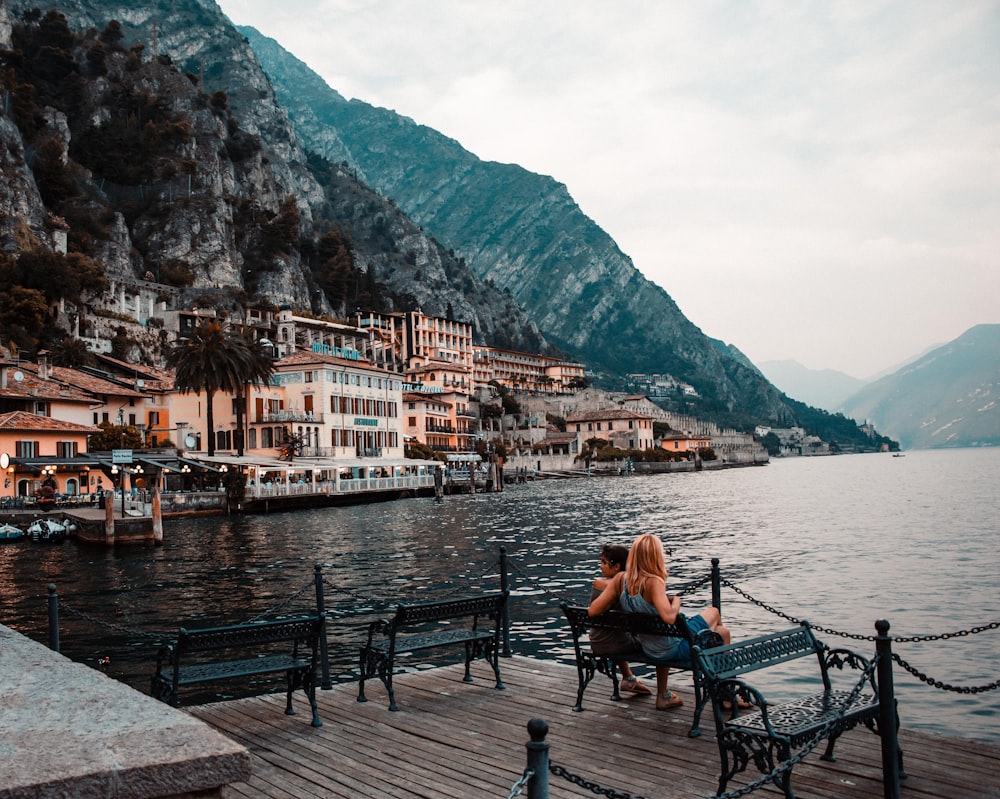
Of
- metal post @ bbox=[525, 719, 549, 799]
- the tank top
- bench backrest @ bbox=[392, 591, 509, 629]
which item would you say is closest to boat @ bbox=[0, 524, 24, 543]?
bench backrest @ bbox=[392, 591, 509, 629]

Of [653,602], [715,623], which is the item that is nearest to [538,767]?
[653,602]

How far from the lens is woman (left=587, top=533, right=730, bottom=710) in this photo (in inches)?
332

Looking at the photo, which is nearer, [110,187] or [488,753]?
[488,753]

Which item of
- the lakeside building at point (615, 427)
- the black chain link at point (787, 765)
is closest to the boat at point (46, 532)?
the black chain link at point (787, 765)

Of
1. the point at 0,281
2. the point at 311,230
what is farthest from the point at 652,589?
the point at 311,230

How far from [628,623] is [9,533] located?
137 feet

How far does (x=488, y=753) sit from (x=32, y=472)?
52.4m

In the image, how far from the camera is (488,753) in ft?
25.1

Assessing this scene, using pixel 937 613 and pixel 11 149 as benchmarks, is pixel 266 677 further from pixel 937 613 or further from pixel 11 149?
pixel 11 149

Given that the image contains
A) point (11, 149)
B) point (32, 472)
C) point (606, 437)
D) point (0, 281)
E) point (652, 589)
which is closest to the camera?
point (652, 589)

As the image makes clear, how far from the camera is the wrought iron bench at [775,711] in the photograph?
20.7 feet

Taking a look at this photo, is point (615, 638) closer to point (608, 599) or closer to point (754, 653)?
point (608, 599)

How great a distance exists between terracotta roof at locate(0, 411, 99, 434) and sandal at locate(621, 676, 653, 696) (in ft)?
166

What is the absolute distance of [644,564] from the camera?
865 cm
